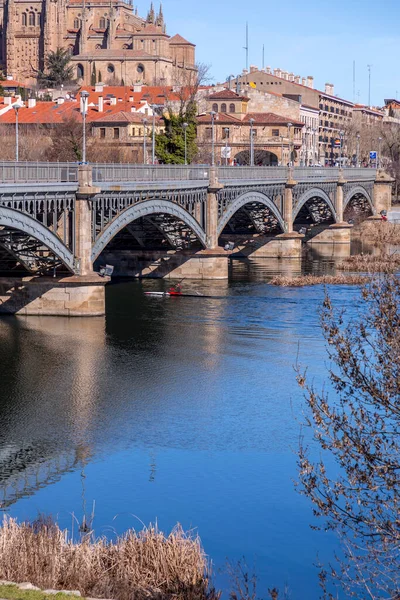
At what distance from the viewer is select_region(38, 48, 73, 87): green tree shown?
535 feet

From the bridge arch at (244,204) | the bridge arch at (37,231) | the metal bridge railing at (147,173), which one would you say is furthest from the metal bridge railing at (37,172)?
the bridge arch at (244,204)

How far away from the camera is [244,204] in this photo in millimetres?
66125

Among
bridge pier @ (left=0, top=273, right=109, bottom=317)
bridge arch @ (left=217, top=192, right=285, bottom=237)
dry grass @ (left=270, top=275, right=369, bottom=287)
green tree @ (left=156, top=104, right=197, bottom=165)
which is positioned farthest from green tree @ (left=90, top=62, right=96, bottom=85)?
bridge pier @ (left=0, top=273, right=109, bottom=317)

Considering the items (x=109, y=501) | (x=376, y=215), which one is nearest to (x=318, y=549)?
Answer: (x=109, y=501)

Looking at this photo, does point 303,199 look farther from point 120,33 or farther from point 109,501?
point 120,33

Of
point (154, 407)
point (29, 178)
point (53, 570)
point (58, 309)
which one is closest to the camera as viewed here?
point (53, 570)

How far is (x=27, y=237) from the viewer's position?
140 feet

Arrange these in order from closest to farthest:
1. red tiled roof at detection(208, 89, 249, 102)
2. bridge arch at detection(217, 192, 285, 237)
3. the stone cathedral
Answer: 1. bridge arch at detection(217, 192, 285, 237)
2. red tiled roof at detection(208, 89, 249, 102)
3. the stone cathedral

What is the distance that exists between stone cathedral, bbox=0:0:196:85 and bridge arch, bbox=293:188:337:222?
87.9 m

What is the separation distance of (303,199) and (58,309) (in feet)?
117

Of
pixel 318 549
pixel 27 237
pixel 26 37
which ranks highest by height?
pixel 26 37

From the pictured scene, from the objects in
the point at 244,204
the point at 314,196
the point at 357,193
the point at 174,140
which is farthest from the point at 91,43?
the point at 244,204

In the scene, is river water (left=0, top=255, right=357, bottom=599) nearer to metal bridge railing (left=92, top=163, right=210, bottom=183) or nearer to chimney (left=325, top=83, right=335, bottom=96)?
metal bridge railing (left=92, top=163, right=210, bottom=183)

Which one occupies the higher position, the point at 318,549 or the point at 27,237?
the point at 27,237
